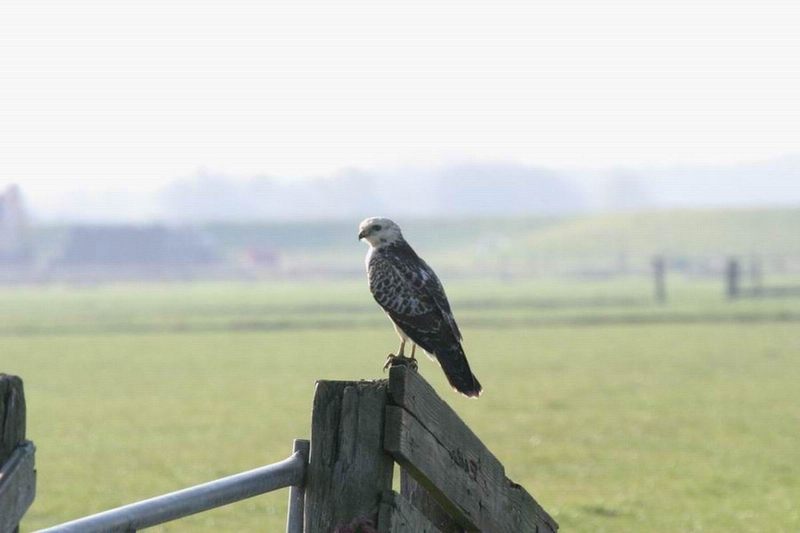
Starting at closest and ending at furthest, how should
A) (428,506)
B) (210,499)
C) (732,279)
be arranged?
1. (210,499)
2. (428,506)
3. (732,279)

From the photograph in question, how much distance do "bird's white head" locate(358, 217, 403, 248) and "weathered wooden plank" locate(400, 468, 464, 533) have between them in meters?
3.08

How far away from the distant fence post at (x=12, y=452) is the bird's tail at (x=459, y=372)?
2635 millimetres

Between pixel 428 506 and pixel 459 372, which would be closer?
pixel 428 506

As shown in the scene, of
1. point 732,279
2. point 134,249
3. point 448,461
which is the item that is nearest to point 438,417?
point 448,461

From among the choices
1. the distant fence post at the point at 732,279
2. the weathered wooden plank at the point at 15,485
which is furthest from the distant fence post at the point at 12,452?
the distant fence post at the point at 732,279

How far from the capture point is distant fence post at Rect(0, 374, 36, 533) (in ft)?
Answer: 10.4

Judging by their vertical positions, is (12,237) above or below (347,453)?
below

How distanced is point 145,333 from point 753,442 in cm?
2829

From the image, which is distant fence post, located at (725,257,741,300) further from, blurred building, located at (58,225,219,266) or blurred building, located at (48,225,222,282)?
blurred building, located at (58,225,219,266)

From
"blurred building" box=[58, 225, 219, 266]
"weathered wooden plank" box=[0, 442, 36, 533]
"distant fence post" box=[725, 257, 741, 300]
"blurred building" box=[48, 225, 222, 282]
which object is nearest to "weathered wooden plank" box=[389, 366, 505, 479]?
"weathered wooden plank" box=[0, 442, 36, 533]

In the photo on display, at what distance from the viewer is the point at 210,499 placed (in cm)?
362

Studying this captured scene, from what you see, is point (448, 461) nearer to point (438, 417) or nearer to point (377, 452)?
point (438, 417)

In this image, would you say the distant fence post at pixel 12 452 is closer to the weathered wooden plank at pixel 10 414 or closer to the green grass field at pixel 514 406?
the weathered wooden plank at pixel 10 414

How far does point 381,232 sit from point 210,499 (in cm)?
377
